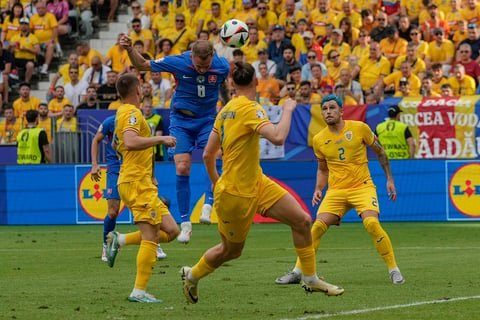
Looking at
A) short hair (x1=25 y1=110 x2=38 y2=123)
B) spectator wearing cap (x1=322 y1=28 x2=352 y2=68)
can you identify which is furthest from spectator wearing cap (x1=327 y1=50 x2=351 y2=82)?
short hair (x1=25 y1=110 x2=38 y2=123)

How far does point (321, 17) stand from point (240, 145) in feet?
57.8

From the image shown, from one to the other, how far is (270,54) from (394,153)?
5348mm

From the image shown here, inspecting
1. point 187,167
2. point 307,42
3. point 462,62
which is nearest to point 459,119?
point 462,62

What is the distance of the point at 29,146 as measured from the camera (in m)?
22.5

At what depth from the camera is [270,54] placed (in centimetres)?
2544

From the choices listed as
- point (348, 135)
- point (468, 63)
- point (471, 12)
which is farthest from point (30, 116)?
point (348, 135)

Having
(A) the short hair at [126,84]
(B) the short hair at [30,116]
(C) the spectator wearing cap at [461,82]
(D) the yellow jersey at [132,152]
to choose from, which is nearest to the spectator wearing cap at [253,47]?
(C) the spectator wearing cap at [461,82]

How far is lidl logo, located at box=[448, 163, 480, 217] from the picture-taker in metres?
20.5

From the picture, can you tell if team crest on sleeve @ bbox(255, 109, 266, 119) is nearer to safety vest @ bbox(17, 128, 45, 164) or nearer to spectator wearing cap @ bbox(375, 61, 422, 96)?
safety vest @ bbox(17, 128, 45, 164)

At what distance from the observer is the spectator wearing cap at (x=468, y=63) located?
23469 mm

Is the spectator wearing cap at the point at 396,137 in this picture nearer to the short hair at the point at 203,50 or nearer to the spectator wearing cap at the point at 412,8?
the spectator wearing cap at the point at 412,8

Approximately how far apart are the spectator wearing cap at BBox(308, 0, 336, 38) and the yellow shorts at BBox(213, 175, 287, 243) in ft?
56.7

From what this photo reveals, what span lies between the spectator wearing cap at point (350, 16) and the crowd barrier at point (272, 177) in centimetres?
596

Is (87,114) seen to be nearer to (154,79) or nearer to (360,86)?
(154,79)
